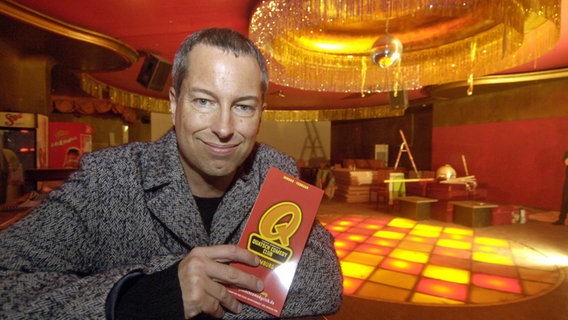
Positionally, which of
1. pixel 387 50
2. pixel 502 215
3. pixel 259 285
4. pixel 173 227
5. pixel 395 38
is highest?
pixel 395 38

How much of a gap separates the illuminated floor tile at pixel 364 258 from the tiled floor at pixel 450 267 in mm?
12

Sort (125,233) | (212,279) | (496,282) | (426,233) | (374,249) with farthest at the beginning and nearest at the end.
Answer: (426,233) → (374,249) → (496,282) → (125,233) → (212,279)

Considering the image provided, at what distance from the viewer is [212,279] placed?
0.78 m

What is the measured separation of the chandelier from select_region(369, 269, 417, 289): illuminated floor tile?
2.12 metres

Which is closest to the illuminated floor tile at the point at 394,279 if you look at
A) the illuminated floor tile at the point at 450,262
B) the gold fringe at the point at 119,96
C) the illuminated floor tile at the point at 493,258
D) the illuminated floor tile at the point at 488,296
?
the illuminated floor tile at the point at 488,296

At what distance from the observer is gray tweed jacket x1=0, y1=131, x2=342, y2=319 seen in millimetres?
812

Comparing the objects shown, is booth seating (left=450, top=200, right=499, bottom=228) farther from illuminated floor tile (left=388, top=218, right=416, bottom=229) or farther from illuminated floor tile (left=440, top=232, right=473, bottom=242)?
illuminated floor tile (left=388, top=218, right=416, bottom=229)

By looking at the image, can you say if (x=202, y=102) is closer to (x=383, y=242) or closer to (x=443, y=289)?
(x=443, y=289)

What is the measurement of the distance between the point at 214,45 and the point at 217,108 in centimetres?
19

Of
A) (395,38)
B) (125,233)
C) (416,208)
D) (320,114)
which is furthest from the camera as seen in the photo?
(320,114)

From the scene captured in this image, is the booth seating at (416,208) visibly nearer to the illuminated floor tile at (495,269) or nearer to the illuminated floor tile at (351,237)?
the illuminated floor tile at (351,237)

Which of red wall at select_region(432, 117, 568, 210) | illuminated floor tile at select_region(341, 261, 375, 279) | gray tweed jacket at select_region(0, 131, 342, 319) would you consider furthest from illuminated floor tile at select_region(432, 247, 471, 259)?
red wall at select_region(432, 117, 568, 210)

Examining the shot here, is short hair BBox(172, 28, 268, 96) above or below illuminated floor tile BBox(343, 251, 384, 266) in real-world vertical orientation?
above

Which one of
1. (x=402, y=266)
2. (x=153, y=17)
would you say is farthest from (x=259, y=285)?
(x=153, y=17)
